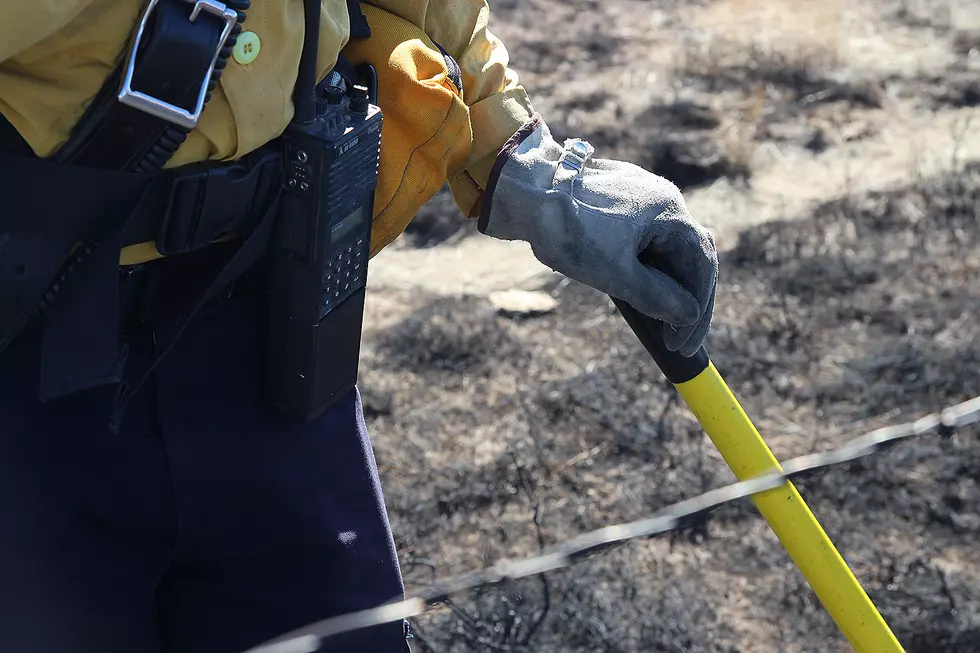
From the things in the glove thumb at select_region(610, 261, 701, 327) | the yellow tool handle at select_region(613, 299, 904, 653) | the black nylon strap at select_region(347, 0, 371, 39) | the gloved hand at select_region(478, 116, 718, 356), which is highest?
the black nylon strap at select_region(347, 0, 371, 39)

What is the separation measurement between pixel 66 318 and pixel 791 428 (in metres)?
1.81

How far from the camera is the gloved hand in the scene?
1419mm

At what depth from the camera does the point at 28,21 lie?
916 millimetres

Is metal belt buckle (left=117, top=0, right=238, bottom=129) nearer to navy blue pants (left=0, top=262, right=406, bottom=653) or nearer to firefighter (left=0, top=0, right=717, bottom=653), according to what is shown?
firefighter (left=0, top=0, right=717, bottom=653)

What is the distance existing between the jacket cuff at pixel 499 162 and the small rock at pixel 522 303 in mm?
1485

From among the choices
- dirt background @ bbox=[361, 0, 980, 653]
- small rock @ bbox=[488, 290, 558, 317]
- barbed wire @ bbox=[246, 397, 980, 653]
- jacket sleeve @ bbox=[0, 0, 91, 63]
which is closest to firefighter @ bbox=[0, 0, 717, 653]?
jacket sleeve @ bbox=[0, 0, 91, 63]

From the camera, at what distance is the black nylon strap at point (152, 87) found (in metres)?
1.01

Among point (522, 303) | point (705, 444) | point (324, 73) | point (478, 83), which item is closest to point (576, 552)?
point (324, 73)

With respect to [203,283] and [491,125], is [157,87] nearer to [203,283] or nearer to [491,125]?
[203,283]

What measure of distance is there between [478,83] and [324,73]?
0.96ft

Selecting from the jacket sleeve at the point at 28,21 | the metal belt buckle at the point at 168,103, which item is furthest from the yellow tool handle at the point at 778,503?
the jacket sleeve at the point at 28,21

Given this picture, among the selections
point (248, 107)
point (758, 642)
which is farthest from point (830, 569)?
point (248, 107)

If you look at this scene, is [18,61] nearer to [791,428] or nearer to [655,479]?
[655,479]

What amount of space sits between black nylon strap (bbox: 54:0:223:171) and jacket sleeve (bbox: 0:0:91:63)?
3.1 inches
